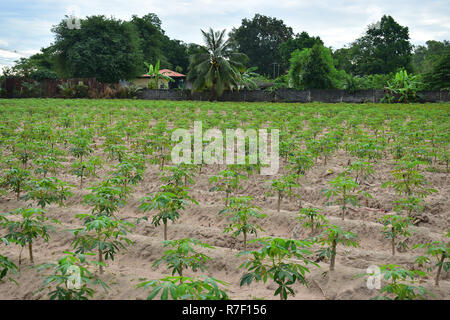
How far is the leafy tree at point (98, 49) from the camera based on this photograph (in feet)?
104

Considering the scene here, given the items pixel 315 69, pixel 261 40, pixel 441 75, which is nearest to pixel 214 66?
pixel 315 69

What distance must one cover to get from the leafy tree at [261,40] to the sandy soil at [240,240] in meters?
46.0

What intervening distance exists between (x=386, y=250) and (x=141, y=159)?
398 cm

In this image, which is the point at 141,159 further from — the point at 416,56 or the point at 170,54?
the point at 416,56

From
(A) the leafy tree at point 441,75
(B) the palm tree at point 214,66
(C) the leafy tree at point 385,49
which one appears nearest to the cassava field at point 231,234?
(B) the palm tree at point 214,66

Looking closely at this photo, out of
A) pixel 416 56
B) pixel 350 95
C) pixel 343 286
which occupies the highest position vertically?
pixel 416 56

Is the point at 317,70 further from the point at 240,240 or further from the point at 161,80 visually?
the point at 240,240

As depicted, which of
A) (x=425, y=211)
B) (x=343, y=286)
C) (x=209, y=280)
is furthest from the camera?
(x=425, y=211)

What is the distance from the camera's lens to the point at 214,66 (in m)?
26.6

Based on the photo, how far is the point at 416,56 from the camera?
7306 centimetres

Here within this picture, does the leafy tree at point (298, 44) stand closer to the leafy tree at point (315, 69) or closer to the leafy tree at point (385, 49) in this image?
the leafy tree at point (385, 49)

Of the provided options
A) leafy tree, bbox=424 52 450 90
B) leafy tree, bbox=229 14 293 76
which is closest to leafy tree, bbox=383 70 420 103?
leafy tree, bbox=424 52 450 90
